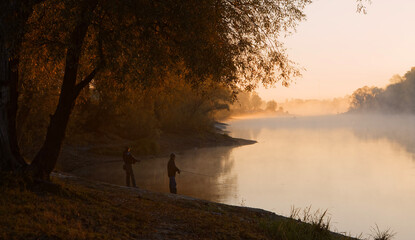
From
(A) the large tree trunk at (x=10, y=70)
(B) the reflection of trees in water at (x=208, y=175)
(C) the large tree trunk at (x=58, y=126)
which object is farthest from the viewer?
(B) the reflection of trees in water at (x=208, y=175)

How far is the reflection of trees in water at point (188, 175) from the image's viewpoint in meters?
22.1

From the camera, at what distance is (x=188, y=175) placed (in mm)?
27375

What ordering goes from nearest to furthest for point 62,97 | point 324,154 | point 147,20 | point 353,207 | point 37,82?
point 147,20
point 62,97
point 37,82
point 353,207
point 324,154

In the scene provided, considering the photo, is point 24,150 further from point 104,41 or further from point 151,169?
point 104,41

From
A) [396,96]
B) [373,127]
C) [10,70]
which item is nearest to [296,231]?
[10,70]

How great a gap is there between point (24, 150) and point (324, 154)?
32856 millimetres

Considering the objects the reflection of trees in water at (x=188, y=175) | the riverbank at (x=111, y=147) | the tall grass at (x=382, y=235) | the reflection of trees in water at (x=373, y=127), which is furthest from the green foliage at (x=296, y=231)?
the reflection of trees in water at (x=373, y=127)

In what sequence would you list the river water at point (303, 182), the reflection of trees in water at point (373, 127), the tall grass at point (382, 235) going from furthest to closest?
the reflection of trees in water at point (373, 127), the river water at point (303, 182), the tall grass at point (382, 235)

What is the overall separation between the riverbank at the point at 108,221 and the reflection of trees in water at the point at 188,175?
9.04m

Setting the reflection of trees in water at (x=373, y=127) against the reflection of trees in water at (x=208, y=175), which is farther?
the reflection of trees in water at (x=373, y=127)

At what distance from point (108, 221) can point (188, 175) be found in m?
18.4

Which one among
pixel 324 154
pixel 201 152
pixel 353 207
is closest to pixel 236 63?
pixel 353 207

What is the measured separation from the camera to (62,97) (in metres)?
11.5

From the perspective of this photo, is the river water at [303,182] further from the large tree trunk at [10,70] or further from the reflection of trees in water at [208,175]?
the large tree trunk at [10,70]
